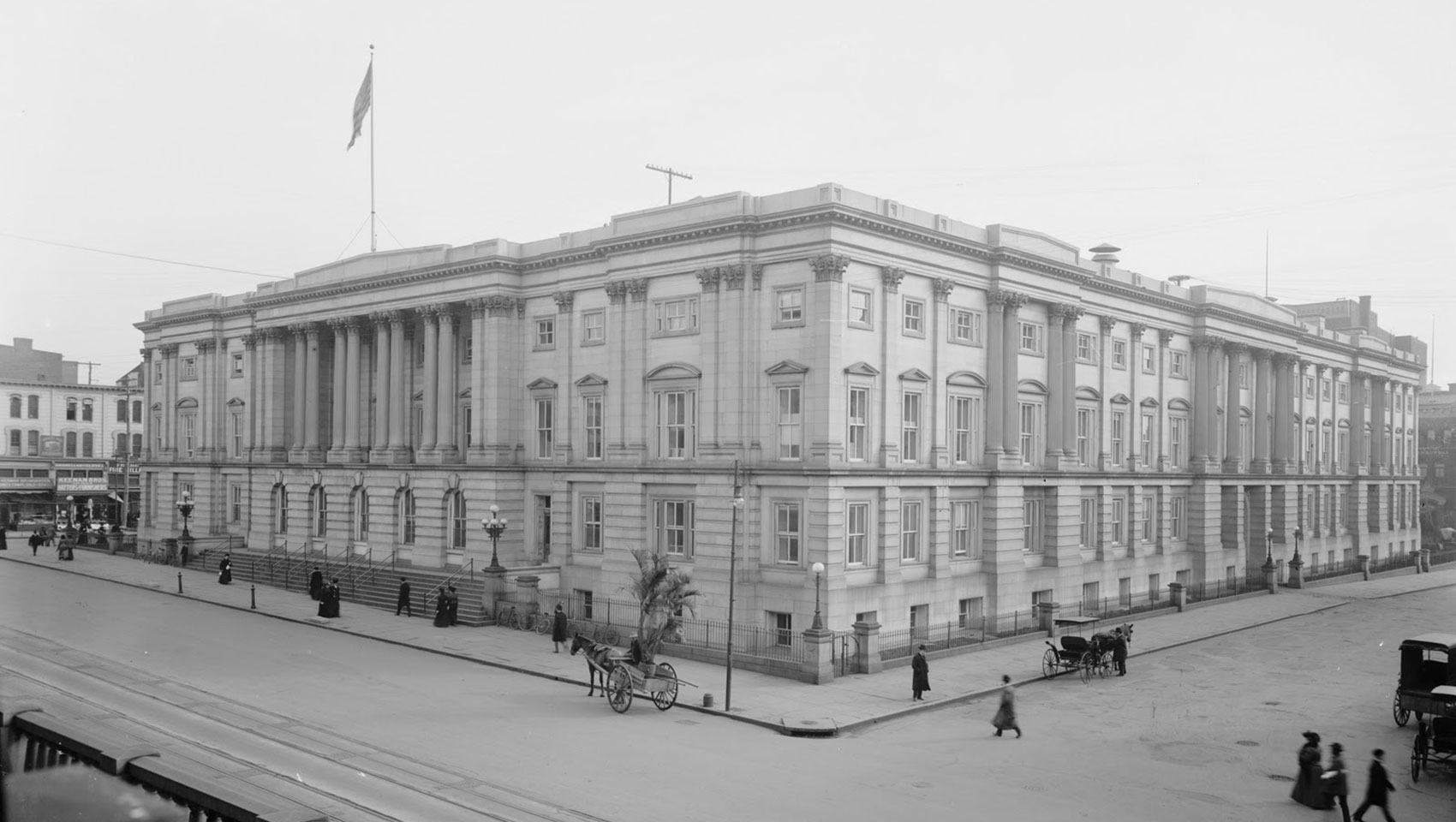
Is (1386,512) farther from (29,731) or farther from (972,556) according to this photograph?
(29,731)

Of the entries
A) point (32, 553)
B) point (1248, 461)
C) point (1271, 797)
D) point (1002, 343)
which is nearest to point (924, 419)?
point (1002, 343)

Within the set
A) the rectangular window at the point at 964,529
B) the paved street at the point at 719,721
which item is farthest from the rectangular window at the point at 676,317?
the paved street at the point at 719,721

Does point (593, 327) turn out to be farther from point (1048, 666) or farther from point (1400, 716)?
point (1400, 716)

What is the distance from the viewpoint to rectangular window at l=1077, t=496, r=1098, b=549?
50375 millimetres

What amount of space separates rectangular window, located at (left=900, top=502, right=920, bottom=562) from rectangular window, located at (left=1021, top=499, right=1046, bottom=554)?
7.69 meters

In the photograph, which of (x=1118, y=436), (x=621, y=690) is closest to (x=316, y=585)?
(x=621, y=690)

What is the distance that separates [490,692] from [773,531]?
12.2 metres

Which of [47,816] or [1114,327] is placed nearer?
[47,816]

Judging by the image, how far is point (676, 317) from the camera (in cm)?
4206

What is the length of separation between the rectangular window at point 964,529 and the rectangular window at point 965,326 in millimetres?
6526

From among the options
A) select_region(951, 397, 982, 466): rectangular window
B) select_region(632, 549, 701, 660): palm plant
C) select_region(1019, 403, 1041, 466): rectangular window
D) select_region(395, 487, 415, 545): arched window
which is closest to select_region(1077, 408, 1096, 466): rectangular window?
select_region(1019, 403, 1041, 466): rectangular window

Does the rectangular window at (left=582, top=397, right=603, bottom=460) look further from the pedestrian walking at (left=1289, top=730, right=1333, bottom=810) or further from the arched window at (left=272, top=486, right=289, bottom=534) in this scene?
the pedestrian walking at (left=1289, top=730, right=1333, bottom=810)

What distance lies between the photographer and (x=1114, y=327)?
52781 millimetres

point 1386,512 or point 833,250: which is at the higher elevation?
point 833,250
